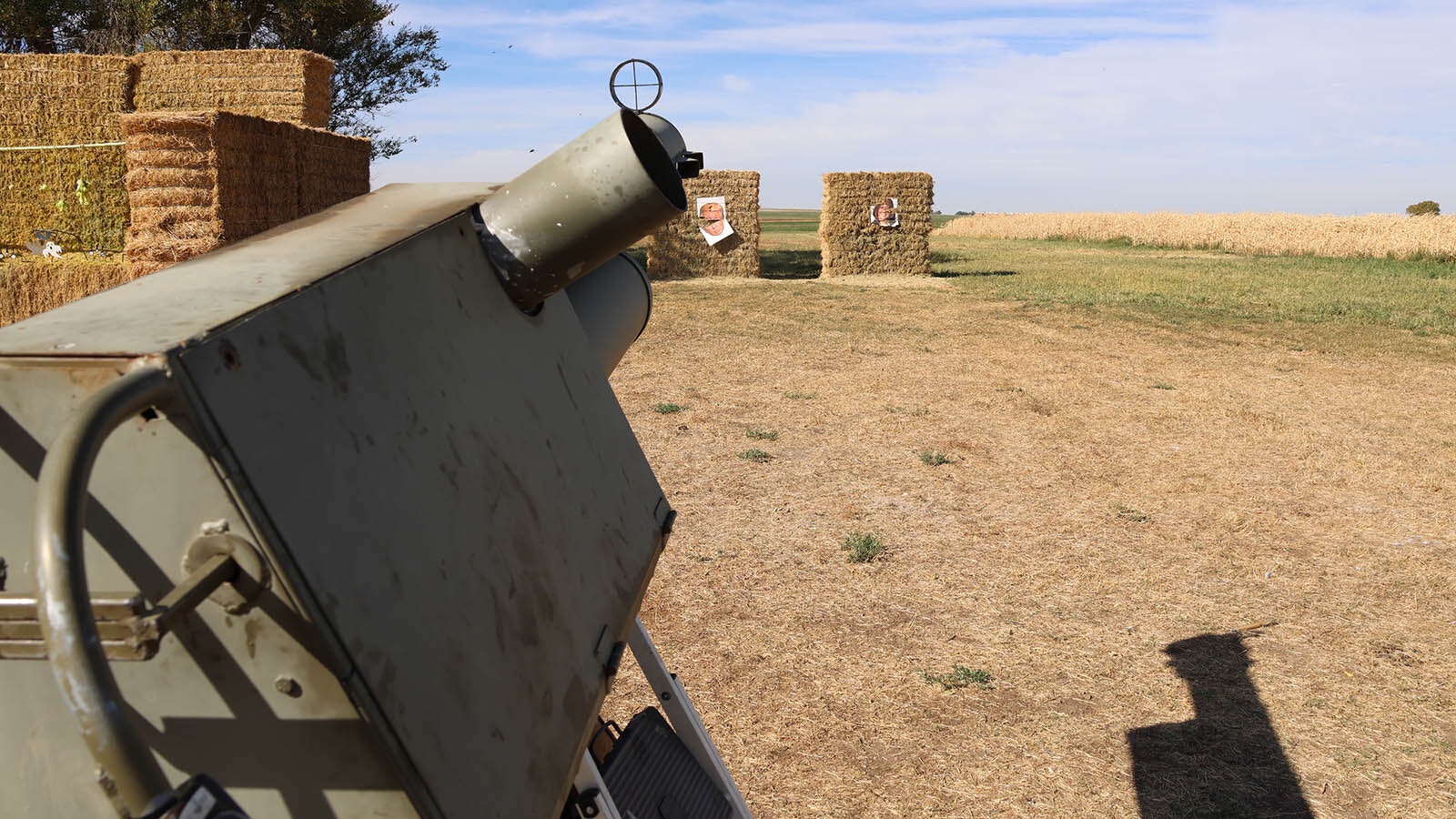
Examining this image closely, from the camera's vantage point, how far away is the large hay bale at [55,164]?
336 inches

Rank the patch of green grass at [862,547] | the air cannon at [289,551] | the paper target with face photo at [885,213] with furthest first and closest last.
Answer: the paper target with face photo at [885,213]
the patch of green grass at [862,547]
the air cannon at [289,551]

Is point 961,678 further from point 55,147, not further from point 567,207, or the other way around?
point 55,147

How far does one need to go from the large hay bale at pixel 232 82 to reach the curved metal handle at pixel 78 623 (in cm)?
1005

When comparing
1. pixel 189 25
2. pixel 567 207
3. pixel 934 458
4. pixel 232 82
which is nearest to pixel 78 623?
pixel 567 207

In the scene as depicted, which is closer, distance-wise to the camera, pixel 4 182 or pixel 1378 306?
pixel 4 182

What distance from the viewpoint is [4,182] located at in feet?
27.9

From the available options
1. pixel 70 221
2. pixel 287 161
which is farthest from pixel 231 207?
pixel 70 221

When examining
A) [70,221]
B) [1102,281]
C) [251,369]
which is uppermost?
[251,369]

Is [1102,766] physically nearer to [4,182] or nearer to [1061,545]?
[1061,545]

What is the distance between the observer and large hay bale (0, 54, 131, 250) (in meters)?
8.55

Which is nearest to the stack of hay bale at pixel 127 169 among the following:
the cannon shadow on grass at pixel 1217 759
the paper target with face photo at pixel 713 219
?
the cannon shadow on grass at pixel 1217 759

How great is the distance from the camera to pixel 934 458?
6750 millimetres

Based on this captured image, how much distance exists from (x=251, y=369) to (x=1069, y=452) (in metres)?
6.74

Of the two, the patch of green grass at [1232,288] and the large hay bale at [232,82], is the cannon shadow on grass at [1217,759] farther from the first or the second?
the patch of green grass at [1232,288]
